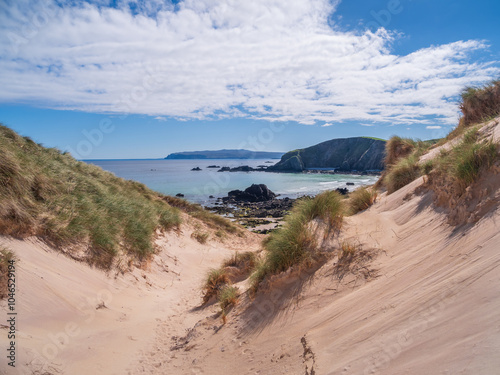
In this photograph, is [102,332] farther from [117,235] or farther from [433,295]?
[433,295]

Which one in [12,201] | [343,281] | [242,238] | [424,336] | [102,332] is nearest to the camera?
[424,336]

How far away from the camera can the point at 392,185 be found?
364 inches

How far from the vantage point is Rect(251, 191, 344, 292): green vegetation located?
522 centimetres

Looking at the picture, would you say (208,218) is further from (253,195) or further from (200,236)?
(253,195)

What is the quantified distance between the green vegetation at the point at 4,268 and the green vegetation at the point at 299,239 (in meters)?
3.96

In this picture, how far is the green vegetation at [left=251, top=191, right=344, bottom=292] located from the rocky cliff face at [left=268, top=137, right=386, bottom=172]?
97454 millimetres

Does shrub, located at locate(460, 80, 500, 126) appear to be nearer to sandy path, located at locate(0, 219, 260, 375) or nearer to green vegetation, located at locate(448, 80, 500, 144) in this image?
green vegetation, located at locate(448, 80, 500, 144)

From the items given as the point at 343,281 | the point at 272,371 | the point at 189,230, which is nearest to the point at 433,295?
the point at 343,281

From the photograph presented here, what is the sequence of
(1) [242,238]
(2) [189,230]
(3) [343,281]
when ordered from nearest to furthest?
(3) [343,281] → (2) [189,230] → (1) [242,238]

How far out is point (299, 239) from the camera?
5.30 metres

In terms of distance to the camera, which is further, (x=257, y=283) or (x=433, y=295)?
(x=257, y=283)

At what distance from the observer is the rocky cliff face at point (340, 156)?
99.4 metres

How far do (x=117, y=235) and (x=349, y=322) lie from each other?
745 cm

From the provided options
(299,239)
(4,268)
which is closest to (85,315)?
(4,268)
